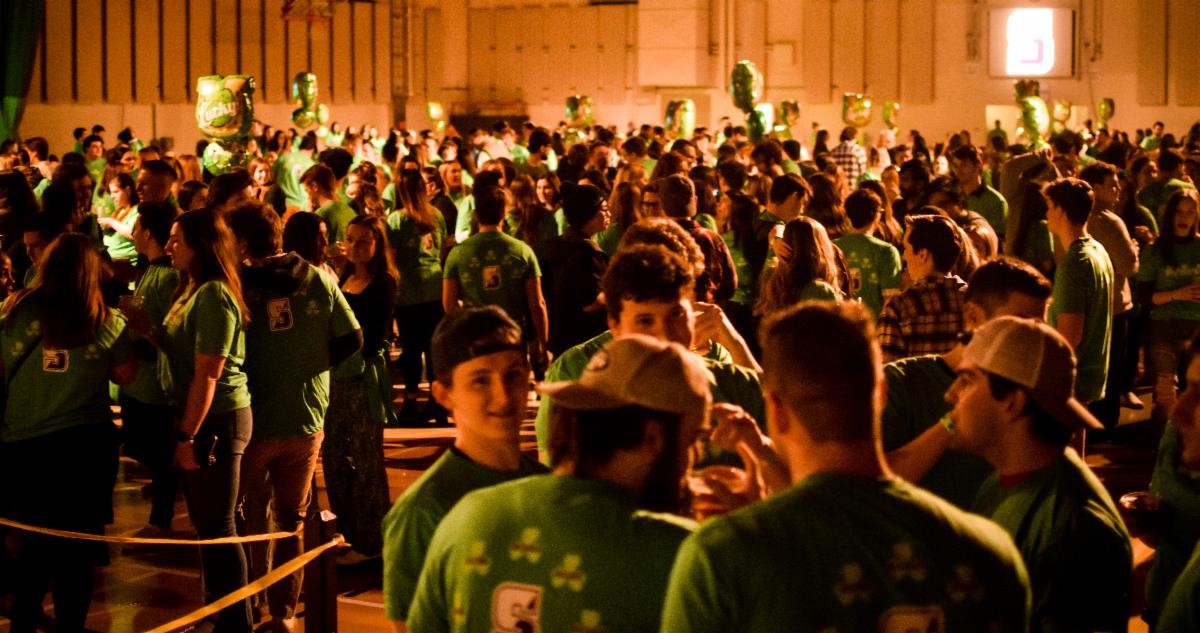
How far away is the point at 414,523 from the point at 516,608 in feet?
1.40

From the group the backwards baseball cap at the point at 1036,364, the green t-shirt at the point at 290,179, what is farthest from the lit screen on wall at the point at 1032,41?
the backwards baseball cap at the point at 1036,364

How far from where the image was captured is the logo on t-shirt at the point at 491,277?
26.9ft

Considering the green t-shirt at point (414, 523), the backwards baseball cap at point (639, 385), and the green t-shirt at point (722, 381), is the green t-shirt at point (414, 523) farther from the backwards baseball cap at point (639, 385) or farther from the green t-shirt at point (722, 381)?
the green t-shirt at point (722, 381)

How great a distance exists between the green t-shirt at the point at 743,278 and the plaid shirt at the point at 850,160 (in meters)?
5.98

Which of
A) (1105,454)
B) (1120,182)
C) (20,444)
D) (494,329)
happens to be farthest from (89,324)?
(1120,182)

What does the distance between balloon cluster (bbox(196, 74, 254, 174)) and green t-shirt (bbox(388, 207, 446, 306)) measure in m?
1.07

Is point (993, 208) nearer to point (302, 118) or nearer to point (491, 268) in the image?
point (491, 268)

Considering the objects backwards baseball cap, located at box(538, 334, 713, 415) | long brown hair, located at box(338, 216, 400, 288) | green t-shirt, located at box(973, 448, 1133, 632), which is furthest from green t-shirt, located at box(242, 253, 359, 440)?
green t-shirt, located at box(973, 448, 1133, 632)

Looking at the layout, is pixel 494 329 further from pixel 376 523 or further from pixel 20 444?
pixel 376 523

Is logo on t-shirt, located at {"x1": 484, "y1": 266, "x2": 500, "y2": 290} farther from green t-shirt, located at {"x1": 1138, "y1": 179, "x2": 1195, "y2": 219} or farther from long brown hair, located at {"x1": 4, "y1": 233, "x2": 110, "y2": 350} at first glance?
green t-shirt, located at {"x1": 1138, "y1": 179, "x2": 1195, "y2": 219}

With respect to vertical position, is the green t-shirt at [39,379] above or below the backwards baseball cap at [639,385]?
below

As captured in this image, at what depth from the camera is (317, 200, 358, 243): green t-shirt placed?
9.02 metres

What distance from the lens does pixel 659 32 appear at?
1154 inches

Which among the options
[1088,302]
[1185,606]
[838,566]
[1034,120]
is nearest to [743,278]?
[1088,302]
